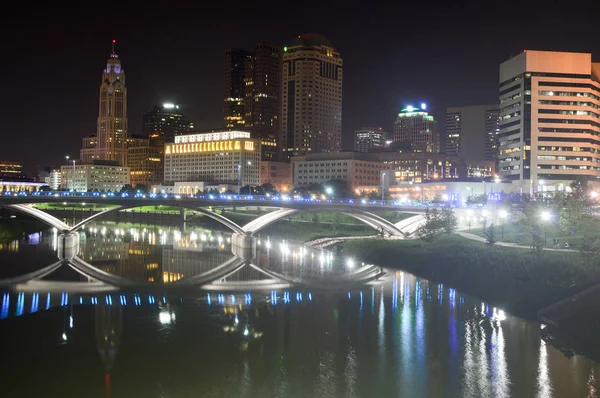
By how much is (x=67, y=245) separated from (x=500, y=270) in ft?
150

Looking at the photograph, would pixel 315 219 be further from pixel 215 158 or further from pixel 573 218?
pixel 215 158

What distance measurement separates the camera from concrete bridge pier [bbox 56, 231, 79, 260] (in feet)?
190

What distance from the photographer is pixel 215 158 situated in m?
180

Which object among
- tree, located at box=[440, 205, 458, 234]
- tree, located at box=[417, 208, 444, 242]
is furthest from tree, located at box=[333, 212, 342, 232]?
tree, located at box=[417, 208, 444, 242]

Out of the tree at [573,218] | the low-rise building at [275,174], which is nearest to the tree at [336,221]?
the tree at [573,218]

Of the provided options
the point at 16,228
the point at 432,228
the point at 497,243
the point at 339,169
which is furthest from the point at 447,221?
the point at 339,169

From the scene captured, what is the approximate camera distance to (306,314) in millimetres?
31453

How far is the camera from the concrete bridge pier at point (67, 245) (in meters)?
57.8

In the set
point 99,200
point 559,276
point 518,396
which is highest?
point 99,200

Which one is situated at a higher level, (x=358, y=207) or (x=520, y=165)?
(x=520, y=165)

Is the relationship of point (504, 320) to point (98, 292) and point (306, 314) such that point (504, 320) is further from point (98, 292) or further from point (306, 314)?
point (98, 292)

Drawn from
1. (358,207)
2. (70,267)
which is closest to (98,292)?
(70,267)

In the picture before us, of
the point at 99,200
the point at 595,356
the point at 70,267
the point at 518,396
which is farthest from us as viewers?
the point at 99,200

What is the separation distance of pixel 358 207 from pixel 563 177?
6960 cm
